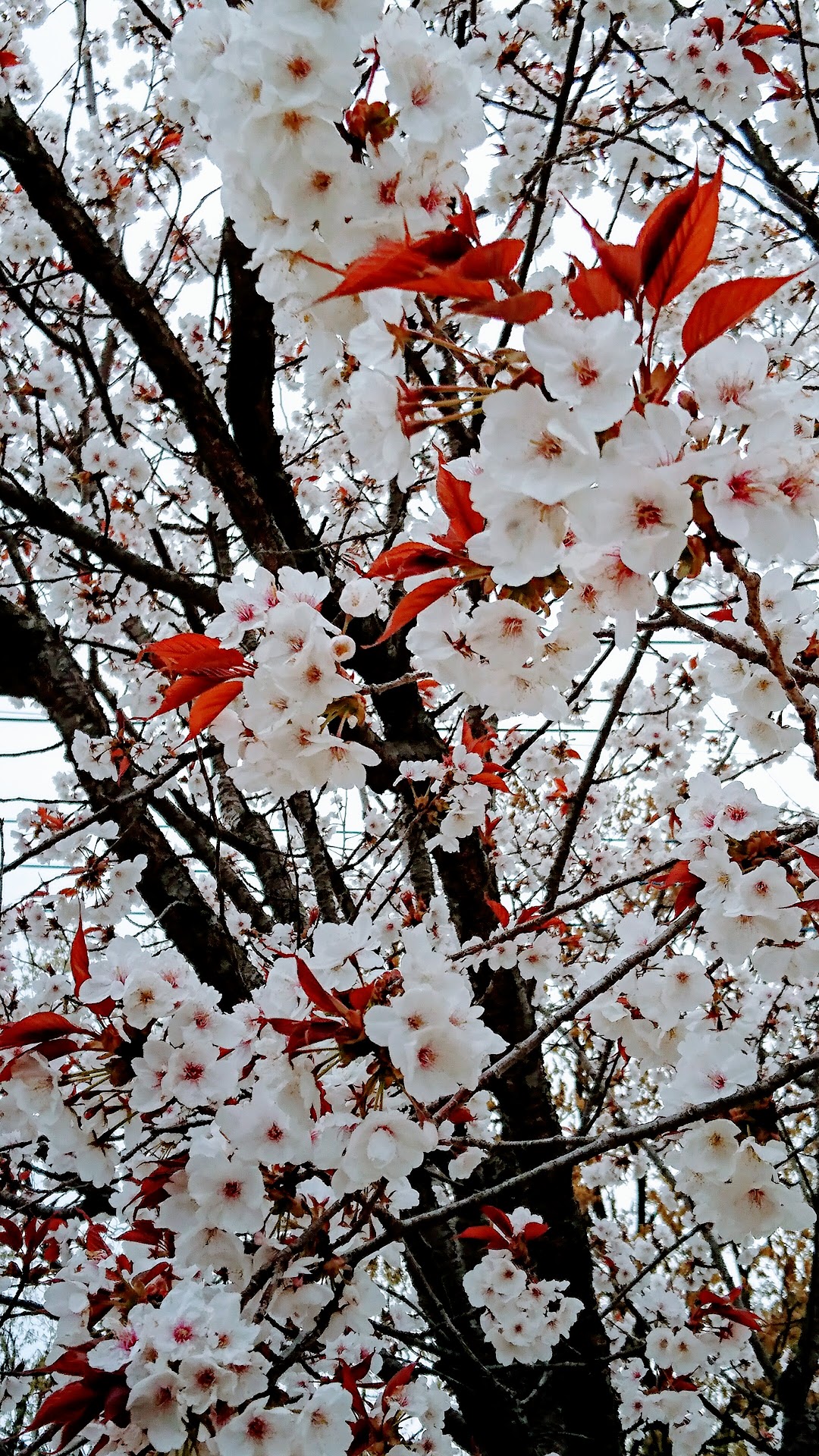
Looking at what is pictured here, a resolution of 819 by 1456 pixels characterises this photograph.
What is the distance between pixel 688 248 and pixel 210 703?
2.25 ft

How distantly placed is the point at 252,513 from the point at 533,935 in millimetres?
1528

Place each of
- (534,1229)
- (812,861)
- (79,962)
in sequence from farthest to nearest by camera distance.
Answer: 1. (534,1229)
2. (79,962)
3. (812,861)

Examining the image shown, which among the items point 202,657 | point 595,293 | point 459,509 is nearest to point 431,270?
point 595,293

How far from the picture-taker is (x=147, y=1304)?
116 centimetres

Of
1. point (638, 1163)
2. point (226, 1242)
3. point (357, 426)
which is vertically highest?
point (357, 426)

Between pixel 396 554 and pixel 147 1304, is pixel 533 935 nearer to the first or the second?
pixel 147 1304

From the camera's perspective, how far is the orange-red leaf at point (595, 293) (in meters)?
0.69

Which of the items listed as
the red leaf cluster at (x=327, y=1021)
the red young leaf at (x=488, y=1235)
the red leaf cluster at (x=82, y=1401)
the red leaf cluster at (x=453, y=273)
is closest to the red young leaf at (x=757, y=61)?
the red leaf cluster at (x=453, y=273)

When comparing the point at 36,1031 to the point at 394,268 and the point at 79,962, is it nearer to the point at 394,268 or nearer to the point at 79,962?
the point at 79,962

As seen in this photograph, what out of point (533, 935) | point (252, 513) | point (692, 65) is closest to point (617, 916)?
point (533, 935)

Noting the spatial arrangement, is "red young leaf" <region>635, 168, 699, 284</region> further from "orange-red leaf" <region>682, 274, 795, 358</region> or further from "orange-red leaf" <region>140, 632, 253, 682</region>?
"orange-red leaf" <region>140, 632, 253, 682</region>

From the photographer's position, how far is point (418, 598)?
0.93m

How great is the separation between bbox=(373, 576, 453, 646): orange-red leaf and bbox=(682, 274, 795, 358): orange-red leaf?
331 millimetres

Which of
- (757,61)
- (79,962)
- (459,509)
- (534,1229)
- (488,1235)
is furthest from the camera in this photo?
(757,61)
